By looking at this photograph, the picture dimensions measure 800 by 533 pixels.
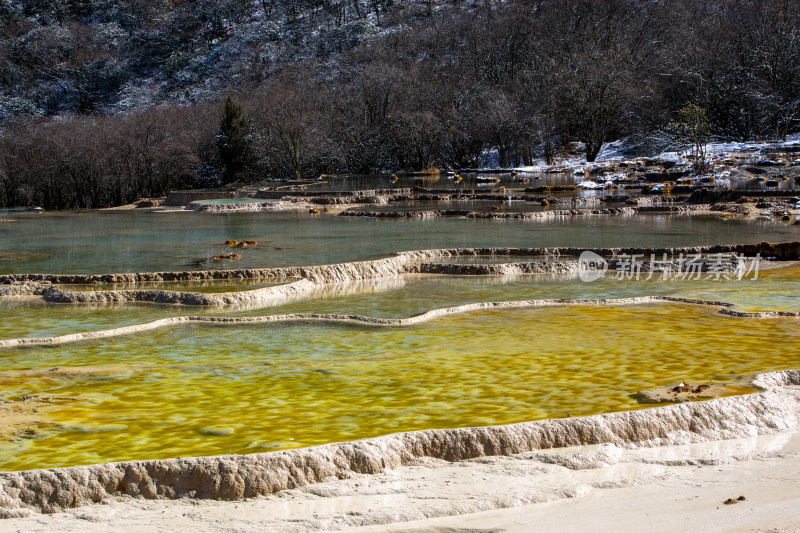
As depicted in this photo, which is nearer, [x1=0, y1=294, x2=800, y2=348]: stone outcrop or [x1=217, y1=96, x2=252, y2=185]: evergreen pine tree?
[x1=0, y1=294, x2=800, y2=348]: stone outcrop

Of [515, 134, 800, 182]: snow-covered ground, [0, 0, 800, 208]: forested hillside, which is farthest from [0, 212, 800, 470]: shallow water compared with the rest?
[0, 0, 800, 208]: forested hillside

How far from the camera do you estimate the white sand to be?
5000 mm

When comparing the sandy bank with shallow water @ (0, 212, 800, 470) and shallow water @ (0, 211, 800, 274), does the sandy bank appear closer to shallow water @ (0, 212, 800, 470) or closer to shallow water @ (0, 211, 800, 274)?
shallow water @ (0, 212, 800, 470)

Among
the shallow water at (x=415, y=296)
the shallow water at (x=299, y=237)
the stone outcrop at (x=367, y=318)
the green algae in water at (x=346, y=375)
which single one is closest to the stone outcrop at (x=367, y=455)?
the green algae in water at (x=346, y=375)

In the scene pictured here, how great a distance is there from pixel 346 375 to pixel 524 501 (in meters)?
3.26

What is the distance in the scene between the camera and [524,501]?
5348mm

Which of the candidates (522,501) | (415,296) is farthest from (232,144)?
(522,501)

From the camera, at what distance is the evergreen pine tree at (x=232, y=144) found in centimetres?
5041

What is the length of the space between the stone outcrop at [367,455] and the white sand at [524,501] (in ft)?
0.29

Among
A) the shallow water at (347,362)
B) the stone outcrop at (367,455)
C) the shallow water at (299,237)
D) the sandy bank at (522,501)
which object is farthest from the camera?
the shallow water at (299,237)

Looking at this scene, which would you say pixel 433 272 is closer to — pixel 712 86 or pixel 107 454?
pixel 107 454

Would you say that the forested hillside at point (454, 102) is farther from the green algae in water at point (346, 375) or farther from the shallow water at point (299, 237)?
the green algae in water at point (346, 375)

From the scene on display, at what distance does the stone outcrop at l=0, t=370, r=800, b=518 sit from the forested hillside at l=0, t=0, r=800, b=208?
43.8m

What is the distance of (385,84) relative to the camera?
6244 centimetres
